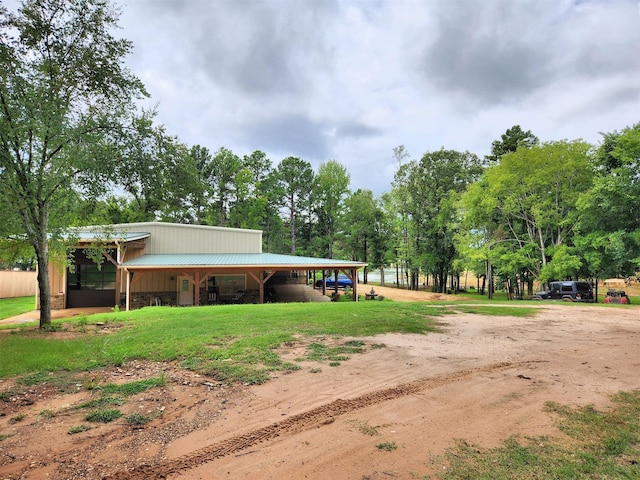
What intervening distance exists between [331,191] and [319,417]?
121 ft

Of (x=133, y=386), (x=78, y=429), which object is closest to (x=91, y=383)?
(x=133, y=386)

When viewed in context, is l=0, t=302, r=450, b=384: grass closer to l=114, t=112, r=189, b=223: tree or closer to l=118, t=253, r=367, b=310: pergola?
l=114, t=112, r=189, b=223: tree

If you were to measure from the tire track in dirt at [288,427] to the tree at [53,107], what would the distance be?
7488mm

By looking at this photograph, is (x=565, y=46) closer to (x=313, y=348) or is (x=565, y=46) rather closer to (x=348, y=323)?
(x=348, y=323)

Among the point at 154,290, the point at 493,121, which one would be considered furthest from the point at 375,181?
the point at 154,290

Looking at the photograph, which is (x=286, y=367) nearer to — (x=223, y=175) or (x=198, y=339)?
(x=198, y=339)

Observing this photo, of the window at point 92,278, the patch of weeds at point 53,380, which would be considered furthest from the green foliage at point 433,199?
the patch of weeds at point 53,380

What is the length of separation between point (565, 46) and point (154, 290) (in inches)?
860

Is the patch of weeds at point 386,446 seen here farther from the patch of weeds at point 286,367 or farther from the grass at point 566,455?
the patch of weeds at point 286,367

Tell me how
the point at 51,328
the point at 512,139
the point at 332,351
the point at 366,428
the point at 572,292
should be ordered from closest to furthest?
the point at 366,428 → the point at 332,351 → the point at 51,328 → the point at 572,292 → the point at 512,139

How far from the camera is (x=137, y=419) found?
3.62 m

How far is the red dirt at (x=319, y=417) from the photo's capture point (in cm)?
277

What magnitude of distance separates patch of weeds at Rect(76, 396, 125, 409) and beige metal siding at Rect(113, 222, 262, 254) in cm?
1761

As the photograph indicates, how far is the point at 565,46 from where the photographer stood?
1379 cm
